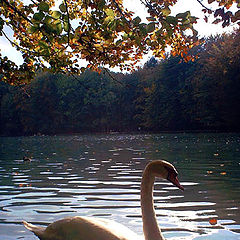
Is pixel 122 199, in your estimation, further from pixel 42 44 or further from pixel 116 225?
pixel 42 44

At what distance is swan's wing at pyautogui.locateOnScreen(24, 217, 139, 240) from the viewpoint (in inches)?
207

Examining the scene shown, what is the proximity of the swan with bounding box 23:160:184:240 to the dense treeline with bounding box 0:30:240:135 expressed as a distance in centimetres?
4692

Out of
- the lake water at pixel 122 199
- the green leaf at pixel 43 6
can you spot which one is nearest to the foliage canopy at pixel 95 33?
the green leaf at pixel 43 6

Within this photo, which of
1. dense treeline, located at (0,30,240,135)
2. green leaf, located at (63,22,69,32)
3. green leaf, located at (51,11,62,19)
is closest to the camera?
green leaf, located at (51,11,62,19)

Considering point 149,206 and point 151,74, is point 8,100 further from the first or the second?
point 149,206

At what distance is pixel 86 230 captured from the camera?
5.35 meters

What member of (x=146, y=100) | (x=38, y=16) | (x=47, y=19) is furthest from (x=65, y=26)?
(x=146, y=100)

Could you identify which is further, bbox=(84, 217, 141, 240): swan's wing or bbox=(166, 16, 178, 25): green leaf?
bbox=(84, 217, 141, 240): swan's wing

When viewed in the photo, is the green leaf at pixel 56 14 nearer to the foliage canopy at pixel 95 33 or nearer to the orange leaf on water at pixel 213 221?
the foliage canopy at pixel 95 33

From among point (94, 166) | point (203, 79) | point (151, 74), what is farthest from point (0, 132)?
point (94, 166)

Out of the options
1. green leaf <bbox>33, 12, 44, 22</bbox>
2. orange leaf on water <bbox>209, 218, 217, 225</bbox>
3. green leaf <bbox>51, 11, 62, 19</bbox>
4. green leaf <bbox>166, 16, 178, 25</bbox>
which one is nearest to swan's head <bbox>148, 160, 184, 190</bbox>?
green leaf <bbox>166, 16, 178, 25</bbox>

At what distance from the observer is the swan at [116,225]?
16.9 feet

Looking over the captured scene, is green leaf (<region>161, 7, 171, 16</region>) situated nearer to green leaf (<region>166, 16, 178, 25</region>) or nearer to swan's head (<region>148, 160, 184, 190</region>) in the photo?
green leaf (<region>166, 16, 178, 25</region>)

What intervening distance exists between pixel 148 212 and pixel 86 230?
2.83 ft
